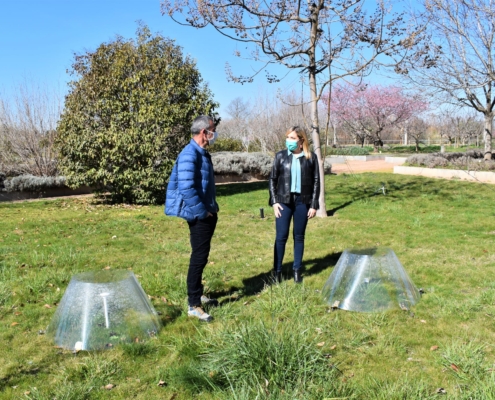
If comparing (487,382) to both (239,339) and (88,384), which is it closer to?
(239,339)

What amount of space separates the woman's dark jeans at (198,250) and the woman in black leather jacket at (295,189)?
3.77ft

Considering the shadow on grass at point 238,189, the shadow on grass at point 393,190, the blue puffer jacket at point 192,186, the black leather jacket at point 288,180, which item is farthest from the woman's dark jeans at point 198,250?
the shadow on grass at point 238,189

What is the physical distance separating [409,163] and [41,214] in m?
15.9

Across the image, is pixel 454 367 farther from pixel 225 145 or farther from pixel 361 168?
pixel 225 145

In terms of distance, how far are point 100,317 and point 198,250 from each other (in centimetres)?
98

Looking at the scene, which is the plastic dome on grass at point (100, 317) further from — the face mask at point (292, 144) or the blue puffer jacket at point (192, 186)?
the face mask at point (292, 144)

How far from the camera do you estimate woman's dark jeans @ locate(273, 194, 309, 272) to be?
5.09 m

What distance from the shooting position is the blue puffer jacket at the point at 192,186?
3855 millimetres

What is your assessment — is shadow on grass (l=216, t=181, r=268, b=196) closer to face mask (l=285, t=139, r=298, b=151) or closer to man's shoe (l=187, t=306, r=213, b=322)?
face mask (l=285, t=139, r=298, b=151)

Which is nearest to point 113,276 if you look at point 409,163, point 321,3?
point 321,3

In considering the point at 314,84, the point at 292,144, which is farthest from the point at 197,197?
the point at 314,84

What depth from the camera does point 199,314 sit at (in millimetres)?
4125

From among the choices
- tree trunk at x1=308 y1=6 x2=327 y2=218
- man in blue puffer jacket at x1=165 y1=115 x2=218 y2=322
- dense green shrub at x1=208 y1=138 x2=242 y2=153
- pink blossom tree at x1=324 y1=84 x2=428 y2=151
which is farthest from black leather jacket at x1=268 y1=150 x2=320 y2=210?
pink blossom tree at x1=324 y1=84 x2=428 y2=151

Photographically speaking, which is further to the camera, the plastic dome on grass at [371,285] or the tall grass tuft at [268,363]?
the plastic dome on grass at [371,285]
